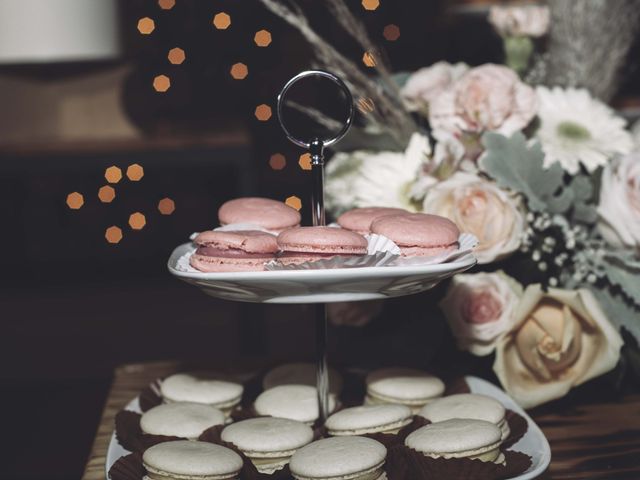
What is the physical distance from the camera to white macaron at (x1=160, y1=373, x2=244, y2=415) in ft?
3.16

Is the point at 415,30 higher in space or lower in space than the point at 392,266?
higher

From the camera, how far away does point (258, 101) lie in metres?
3.67

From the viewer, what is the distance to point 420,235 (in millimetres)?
800

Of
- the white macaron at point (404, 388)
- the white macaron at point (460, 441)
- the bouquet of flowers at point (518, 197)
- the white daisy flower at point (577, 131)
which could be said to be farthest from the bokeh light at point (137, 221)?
the white macaron at point (460, 441)

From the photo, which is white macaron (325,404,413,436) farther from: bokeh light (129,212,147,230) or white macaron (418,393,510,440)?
bokeh light (129,212,147,230)

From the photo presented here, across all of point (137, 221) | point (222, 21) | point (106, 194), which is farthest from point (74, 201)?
point (222, 21)

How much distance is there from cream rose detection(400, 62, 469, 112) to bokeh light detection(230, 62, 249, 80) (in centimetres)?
247

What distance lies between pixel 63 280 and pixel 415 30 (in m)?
1.91

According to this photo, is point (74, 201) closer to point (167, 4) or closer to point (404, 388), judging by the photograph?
point (167, 4)

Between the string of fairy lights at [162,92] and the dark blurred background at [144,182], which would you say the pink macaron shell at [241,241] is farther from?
the string of fairy lights at [162,92]

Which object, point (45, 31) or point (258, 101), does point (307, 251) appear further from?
point (258, 101)

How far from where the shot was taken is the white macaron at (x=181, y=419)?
86 cm

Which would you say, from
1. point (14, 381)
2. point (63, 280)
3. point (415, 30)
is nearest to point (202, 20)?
point (415, 30)

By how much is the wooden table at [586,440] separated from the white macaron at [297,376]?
0.20 m
